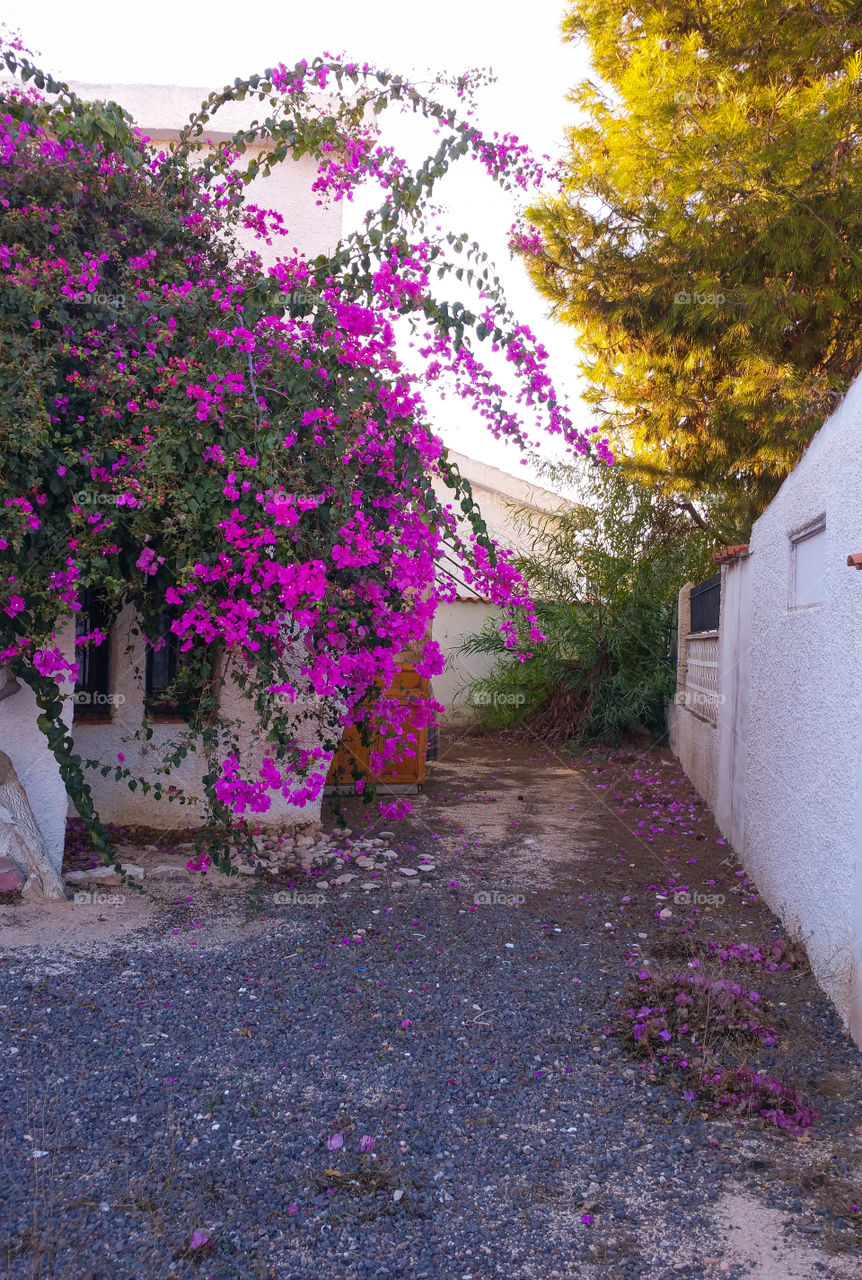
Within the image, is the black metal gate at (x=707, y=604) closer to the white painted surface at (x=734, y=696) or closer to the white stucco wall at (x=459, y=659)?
the white painted surface at (x=734, y=696)

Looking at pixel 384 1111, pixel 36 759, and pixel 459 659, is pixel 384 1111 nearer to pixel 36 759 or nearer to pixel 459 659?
pixel 36 759

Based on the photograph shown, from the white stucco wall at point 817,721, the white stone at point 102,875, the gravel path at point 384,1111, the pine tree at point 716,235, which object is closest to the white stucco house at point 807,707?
the white stucco wall at point 817,721

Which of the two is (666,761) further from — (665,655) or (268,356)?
(268,356)

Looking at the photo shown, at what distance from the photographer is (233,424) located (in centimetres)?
425

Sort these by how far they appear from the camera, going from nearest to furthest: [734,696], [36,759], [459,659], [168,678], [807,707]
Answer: [807,707], [36,759], [168,678], [734,696], [459,659]

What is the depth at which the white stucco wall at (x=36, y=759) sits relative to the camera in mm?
5160

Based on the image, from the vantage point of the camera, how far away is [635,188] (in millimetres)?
9141

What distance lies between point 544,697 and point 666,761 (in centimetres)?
205

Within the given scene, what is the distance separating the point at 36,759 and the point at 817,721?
12.6ft

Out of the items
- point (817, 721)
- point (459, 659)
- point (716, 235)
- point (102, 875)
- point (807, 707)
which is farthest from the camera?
point (459, 659)

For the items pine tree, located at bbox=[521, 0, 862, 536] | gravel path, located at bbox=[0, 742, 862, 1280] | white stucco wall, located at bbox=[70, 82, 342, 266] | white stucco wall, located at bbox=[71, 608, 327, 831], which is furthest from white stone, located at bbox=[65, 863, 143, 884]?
pine tree, located at bbox=[521, 0, 862, 536]

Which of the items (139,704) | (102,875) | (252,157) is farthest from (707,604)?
(102,875)

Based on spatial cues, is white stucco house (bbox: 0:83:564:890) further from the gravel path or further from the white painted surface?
the white painted surface

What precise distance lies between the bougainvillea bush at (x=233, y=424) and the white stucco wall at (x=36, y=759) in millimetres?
516
